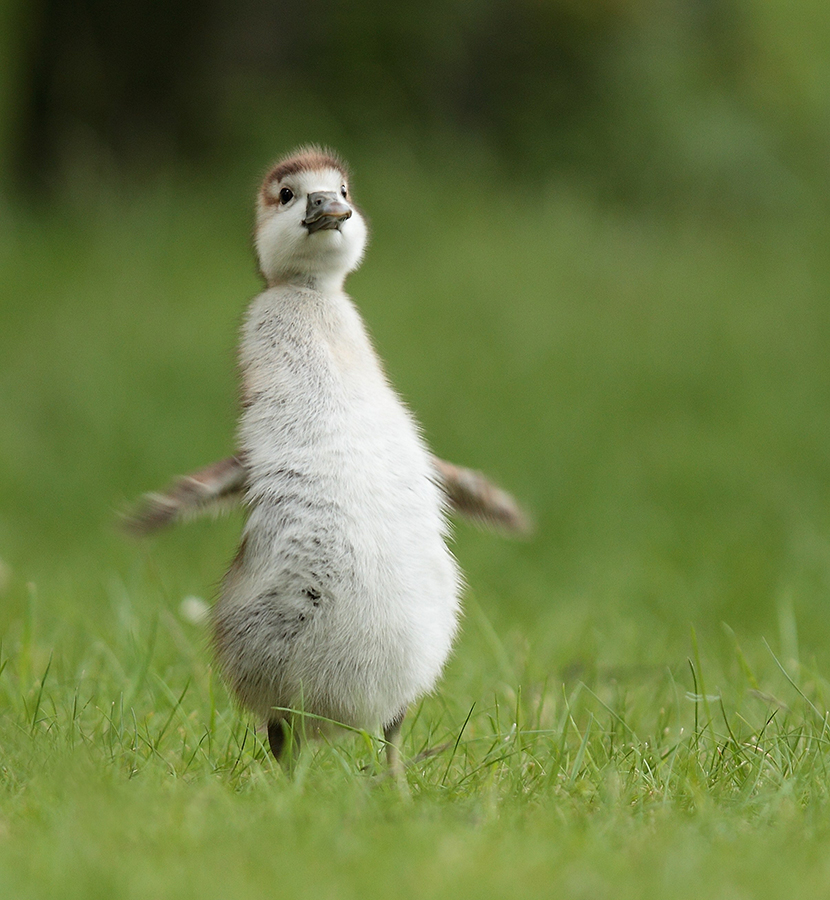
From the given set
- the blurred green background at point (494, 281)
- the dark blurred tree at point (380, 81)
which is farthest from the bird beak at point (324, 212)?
the dark blurred tree at point (380, 81)

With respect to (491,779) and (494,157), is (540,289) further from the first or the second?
(491,779)

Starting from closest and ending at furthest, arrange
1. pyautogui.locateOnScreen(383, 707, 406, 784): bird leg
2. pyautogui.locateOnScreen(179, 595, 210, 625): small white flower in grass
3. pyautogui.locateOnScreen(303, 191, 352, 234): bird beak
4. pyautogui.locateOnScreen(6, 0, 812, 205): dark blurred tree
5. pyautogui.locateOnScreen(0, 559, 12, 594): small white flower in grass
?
pyautogui.locateOnScreen(383, 707, 406, 784): bird leg
pyautogui.locateOnScreen(303, 191, 352, 234): bird beak
pyautogui.locateOnScreen(179, 595, 210, 625): small white flower in grass
pyautogui.locateOnScreen(0, 559, 12, 594): small white flower in grass
pyautogui.locateOnScreen(6, 0, 812, 205): dark blurred tree

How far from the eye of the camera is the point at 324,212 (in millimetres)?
3455

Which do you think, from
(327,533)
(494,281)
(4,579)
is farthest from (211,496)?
(494,281)

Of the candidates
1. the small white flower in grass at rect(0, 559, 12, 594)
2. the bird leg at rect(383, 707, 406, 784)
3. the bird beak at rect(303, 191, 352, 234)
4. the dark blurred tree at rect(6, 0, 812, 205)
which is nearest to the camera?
the bird leg at rect(383, 707, 406, 784)

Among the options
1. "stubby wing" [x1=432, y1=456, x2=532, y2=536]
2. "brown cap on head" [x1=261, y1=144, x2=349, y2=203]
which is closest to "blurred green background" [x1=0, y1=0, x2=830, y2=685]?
"stubby wing" [x1=432, y1=456, x2=532, y2=536]

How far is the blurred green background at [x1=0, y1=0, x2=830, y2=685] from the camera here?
6.91 m

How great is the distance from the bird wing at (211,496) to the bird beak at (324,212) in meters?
0.65

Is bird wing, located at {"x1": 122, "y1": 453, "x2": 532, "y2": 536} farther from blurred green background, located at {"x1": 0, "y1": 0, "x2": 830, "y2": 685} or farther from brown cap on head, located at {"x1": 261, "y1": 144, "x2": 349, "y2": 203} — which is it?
blurred green background, located at {"x1": 0, "y1": 0, "x2": 830, "y2": 685}

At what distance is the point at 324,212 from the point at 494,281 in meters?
6.65

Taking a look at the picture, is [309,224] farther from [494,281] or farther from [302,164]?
[494,281]

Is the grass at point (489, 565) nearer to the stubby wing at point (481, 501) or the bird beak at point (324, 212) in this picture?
the stubby wing at point (481, 501)

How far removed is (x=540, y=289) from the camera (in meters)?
10.1

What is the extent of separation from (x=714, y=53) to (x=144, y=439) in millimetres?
7507
